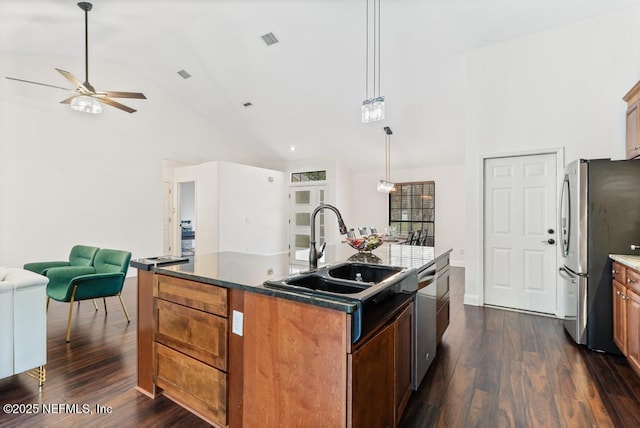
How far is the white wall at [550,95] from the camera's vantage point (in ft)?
11.0

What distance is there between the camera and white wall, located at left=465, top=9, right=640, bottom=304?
3.35 metres

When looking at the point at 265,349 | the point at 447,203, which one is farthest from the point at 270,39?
the point at 447,203

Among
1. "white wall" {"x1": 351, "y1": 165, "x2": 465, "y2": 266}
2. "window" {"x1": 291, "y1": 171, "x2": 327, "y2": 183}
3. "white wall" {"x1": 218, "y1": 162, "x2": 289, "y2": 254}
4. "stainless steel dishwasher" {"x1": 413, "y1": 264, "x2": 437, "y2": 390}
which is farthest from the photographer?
"window" {"x1": 291, "y1": 171, "x2": 327, "y2": 183}

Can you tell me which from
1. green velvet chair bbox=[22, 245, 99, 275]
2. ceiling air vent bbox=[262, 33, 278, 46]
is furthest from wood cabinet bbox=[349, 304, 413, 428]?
ceiling air vent bbox=[262, 33, 278, 46]

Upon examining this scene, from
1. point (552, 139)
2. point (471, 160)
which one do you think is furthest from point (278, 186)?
point (552, 139)

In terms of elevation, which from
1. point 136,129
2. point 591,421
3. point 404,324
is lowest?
point 591,421

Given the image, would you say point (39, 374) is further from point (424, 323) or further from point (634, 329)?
point (634, 329)

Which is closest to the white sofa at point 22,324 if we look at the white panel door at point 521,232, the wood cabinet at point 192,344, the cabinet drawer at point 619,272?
the wood cabinet at point 192,344

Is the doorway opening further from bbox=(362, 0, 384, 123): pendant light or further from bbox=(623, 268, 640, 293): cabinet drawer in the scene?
bbox=(623, 268, 640, 293): cabinet drawer

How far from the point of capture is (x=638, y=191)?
8.51ft

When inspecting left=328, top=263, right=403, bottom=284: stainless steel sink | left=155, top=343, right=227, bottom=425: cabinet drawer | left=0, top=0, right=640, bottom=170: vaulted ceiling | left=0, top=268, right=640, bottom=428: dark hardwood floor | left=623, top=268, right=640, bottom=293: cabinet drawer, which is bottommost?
left=0, top=268, right=640, bottom=428: dark hardwood floor

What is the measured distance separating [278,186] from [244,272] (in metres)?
6.75

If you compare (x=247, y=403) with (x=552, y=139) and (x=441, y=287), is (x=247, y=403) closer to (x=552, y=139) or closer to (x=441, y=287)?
(x=441, y=287)

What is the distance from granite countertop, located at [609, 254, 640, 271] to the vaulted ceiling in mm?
2668
